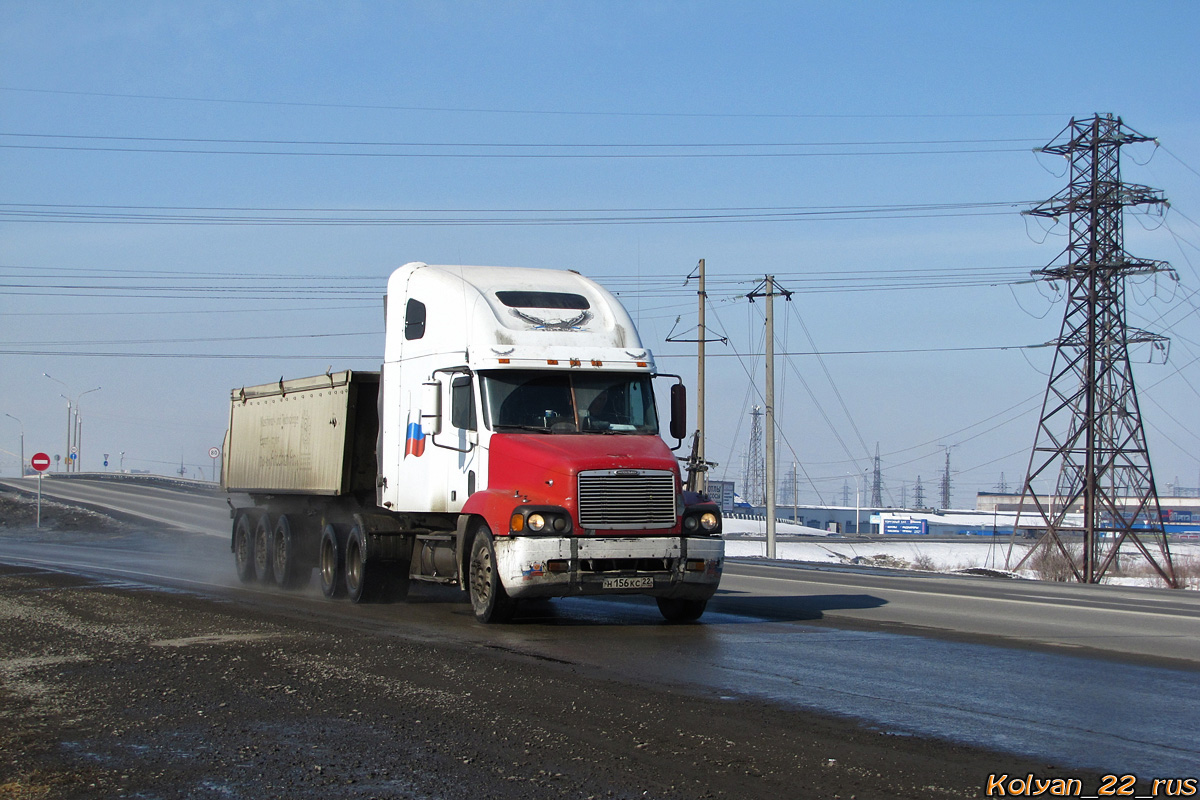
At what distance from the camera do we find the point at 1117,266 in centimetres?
4253

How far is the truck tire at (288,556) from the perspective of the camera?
1895 cm

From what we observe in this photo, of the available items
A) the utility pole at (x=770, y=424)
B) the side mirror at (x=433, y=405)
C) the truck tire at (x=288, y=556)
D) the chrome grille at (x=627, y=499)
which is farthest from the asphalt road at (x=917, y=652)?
the utility pole at (x=770, y=424)

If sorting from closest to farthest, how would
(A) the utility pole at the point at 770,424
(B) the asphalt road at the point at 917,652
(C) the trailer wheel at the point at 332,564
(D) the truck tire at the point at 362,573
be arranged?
(B) the asphalt road at the point at 917,652, (D) the truck tire at the point at 362,573, (C) the trailer wheel at the point at 332,564, (A) the utility pole at the point at 770,424

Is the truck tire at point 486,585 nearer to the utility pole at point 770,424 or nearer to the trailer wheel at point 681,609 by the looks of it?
the trailer wheel at point 681,609

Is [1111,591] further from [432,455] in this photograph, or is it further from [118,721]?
[118,721]

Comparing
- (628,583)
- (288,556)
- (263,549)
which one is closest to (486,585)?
(628,583)

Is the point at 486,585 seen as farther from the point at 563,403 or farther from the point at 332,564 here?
the point at 332,564

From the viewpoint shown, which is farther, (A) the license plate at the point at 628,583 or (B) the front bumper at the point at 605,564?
(A) the license plate at the point at 628,583

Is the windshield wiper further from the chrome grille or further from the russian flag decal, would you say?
the russian flag decal

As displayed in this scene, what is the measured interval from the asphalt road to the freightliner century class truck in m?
0.66

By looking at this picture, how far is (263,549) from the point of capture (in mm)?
20250

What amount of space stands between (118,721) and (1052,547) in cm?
4317

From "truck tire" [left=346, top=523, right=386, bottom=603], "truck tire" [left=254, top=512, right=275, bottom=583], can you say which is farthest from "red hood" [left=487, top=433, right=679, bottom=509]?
"truck tire" [left=254, top=512, right=275, bottom=583]

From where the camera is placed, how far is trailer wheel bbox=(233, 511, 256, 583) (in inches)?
819
